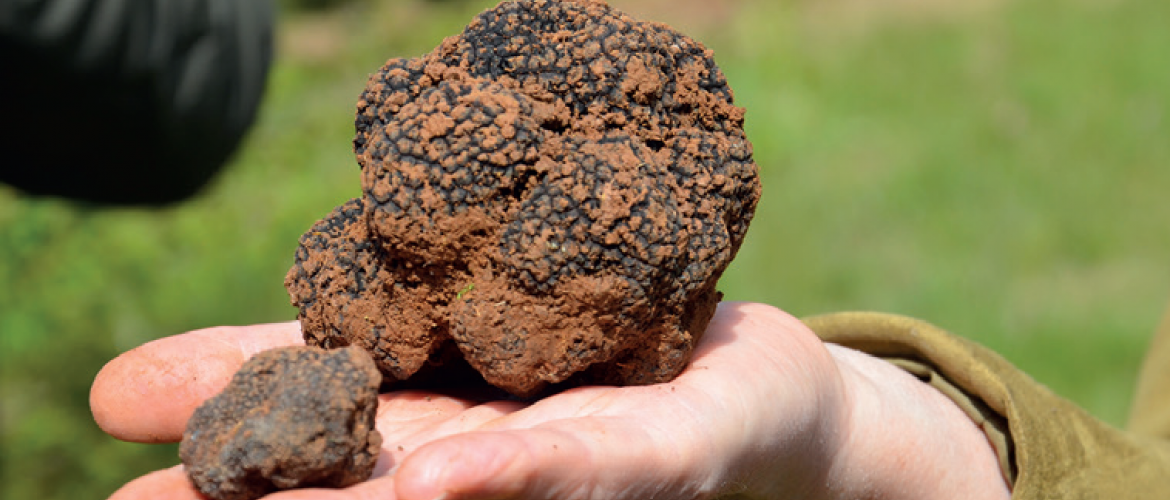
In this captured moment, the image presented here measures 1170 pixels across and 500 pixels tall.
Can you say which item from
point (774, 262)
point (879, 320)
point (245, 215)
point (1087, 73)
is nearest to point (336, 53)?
point (245, 215)

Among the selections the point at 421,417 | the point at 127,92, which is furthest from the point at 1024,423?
the point at 127,92

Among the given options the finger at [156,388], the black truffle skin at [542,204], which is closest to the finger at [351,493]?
the black truffle skin at [542,204]

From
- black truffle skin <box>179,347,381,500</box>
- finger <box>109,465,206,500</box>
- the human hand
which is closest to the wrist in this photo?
the human hand

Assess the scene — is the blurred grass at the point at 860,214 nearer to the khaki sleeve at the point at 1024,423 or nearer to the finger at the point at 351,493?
the khaki sleeve at the point at 1024,423

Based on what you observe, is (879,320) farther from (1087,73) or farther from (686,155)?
(1087,73)

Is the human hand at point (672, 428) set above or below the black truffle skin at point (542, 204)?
below

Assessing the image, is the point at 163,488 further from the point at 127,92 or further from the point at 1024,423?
the point at 127,92
